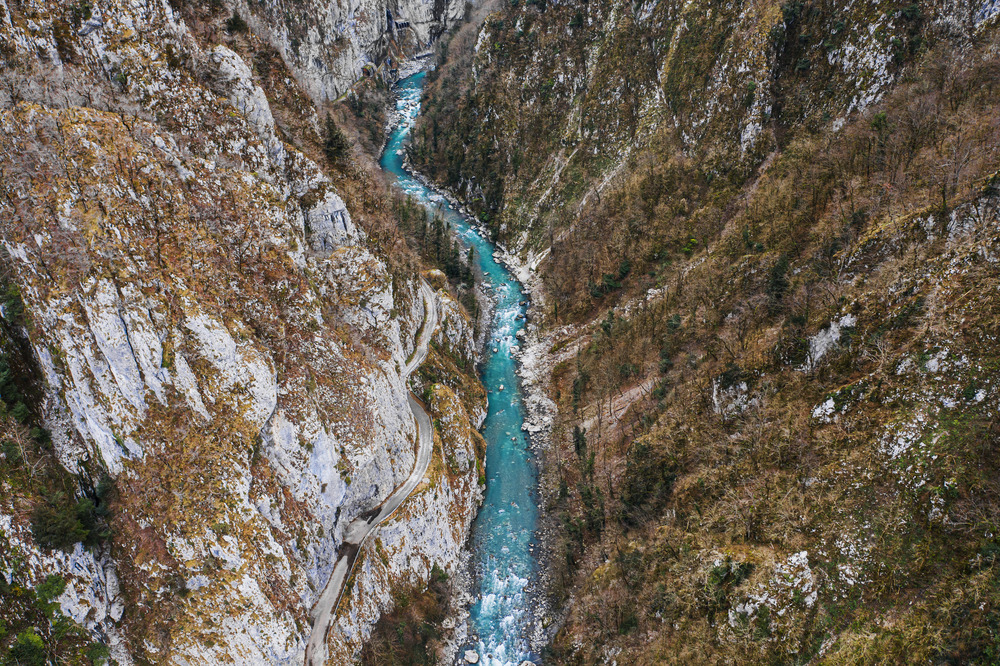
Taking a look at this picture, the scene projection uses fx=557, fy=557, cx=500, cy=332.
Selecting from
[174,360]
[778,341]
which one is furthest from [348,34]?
[778,341]

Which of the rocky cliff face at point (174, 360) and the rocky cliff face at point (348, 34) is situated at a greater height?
the rocky cliff face at point (348, 34)

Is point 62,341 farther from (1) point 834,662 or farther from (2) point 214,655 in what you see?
(1) point 834,662

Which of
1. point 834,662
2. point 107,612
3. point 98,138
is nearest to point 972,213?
point 834,662

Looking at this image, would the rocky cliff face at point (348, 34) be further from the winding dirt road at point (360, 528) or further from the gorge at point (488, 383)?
the winding dirt road at point (360, 528)

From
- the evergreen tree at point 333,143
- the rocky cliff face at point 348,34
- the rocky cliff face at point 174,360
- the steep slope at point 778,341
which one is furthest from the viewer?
the rocky cliff face at point 348,34

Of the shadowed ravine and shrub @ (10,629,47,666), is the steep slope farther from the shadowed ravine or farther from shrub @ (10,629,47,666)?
shrub @ (10,629,47,666)

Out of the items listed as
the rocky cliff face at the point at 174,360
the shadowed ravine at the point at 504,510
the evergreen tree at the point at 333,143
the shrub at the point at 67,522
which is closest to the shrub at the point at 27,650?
the rocky cliff face at the point at 174,360

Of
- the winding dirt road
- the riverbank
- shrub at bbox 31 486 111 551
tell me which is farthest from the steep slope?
shrub at bbox 31 486 111 551
